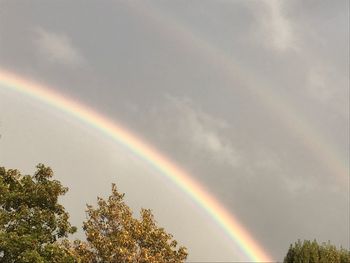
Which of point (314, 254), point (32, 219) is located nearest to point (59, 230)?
point (32, 219)

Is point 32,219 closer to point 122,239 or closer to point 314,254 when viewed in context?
point 122,239

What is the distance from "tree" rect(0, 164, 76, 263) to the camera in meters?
29.9

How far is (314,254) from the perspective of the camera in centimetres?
4897

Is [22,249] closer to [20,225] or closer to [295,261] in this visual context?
[20,225]

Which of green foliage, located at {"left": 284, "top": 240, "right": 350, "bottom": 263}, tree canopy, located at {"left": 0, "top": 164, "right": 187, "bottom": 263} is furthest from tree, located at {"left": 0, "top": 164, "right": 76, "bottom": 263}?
green foliage, located at {"left": 284, "top": 240, "right": 350, "bottom": 263}

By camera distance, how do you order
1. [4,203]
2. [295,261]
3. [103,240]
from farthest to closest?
1. [295,261]
2. [103,240]
3. [4,203]

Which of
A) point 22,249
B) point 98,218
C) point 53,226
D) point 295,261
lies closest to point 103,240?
point 98,218

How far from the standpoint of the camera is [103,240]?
117 ft

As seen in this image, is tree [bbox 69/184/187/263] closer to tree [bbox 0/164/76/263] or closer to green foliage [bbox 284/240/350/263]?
tree [bbox 0/164/76/263]

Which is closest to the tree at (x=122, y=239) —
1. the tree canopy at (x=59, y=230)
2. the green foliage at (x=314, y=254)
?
the tree canopy at (x=59, y=230)

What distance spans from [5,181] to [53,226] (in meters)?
4.32

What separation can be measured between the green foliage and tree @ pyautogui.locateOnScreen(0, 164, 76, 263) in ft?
81.0

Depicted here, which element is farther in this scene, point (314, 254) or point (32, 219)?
point (314, 254)

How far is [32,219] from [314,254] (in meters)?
28.6
